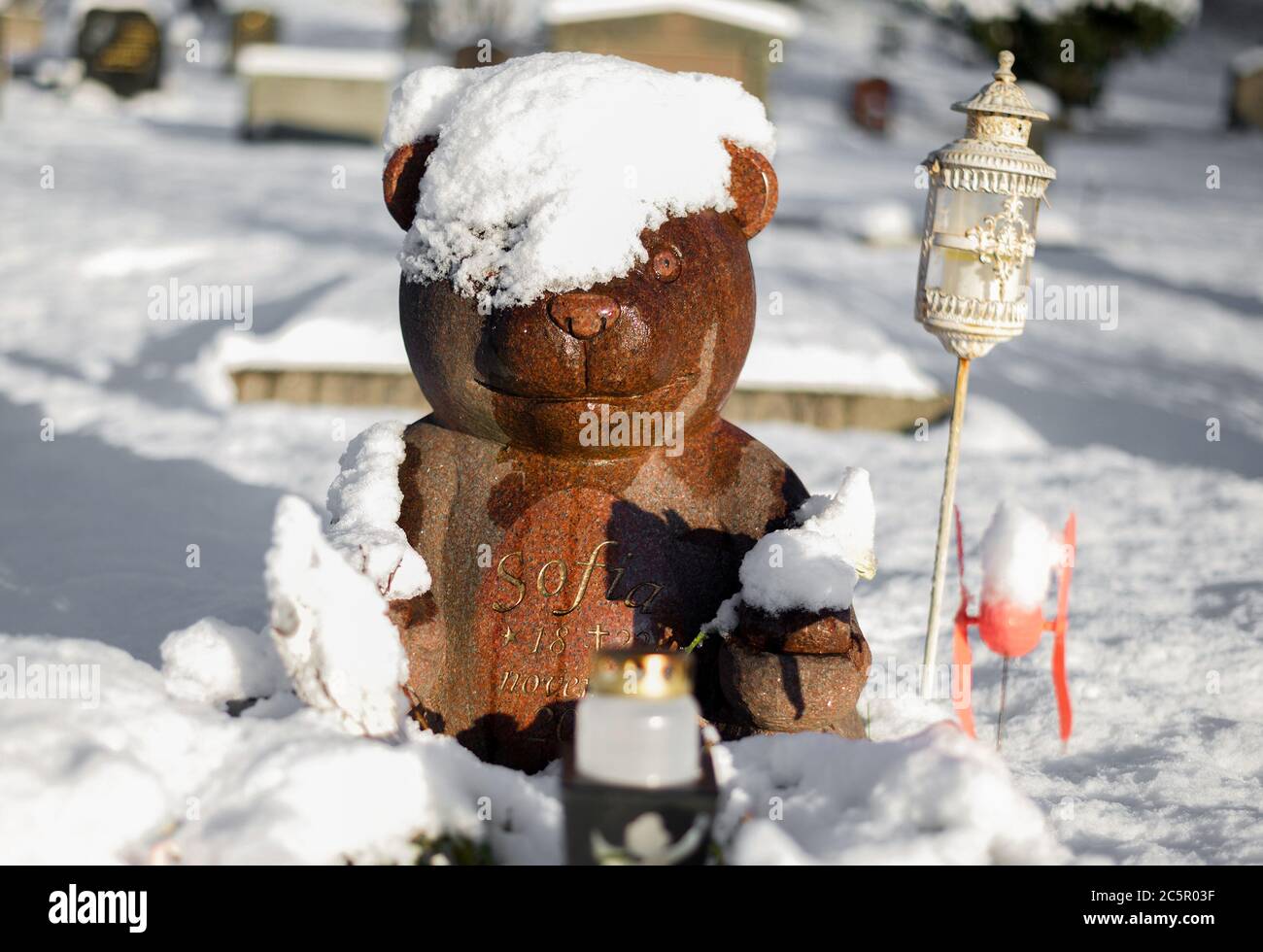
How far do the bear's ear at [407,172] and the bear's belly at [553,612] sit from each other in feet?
2.46

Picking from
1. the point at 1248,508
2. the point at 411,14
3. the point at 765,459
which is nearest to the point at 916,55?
the point at 411,14

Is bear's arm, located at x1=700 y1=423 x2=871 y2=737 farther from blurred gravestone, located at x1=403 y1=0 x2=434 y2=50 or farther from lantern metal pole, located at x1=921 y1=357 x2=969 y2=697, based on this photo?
blurred gravestone, located at x1=403 y1=0 x2=434 y2=50

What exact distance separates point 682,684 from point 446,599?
0.97m

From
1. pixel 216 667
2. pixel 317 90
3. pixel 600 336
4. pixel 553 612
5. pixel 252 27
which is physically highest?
pixel 252 27

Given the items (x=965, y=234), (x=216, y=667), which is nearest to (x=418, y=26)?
(x=965, y=234)

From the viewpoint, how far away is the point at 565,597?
2549 mm

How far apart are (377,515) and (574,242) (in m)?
0.72

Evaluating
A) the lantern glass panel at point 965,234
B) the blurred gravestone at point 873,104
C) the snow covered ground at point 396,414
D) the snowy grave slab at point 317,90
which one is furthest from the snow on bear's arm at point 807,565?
the blurred gravestone at point 873,104

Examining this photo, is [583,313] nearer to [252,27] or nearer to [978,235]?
[978,235]

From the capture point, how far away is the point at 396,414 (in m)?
5.95

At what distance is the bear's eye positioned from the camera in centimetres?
246

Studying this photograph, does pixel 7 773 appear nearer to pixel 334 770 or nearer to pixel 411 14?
pixel 334 770

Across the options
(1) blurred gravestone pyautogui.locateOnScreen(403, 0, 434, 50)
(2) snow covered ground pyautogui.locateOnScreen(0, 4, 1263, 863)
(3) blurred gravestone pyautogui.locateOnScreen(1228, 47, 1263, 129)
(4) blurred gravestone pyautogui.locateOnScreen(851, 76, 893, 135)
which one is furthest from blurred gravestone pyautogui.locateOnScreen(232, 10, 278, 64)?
(3) blurred gravestone pyautogui.locateOnScreen(1228, 47, 1263, 129)

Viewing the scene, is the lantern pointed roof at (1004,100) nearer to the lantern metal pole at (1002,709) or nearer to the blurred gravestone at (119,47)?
the lantern metal pole at (1002,709)
